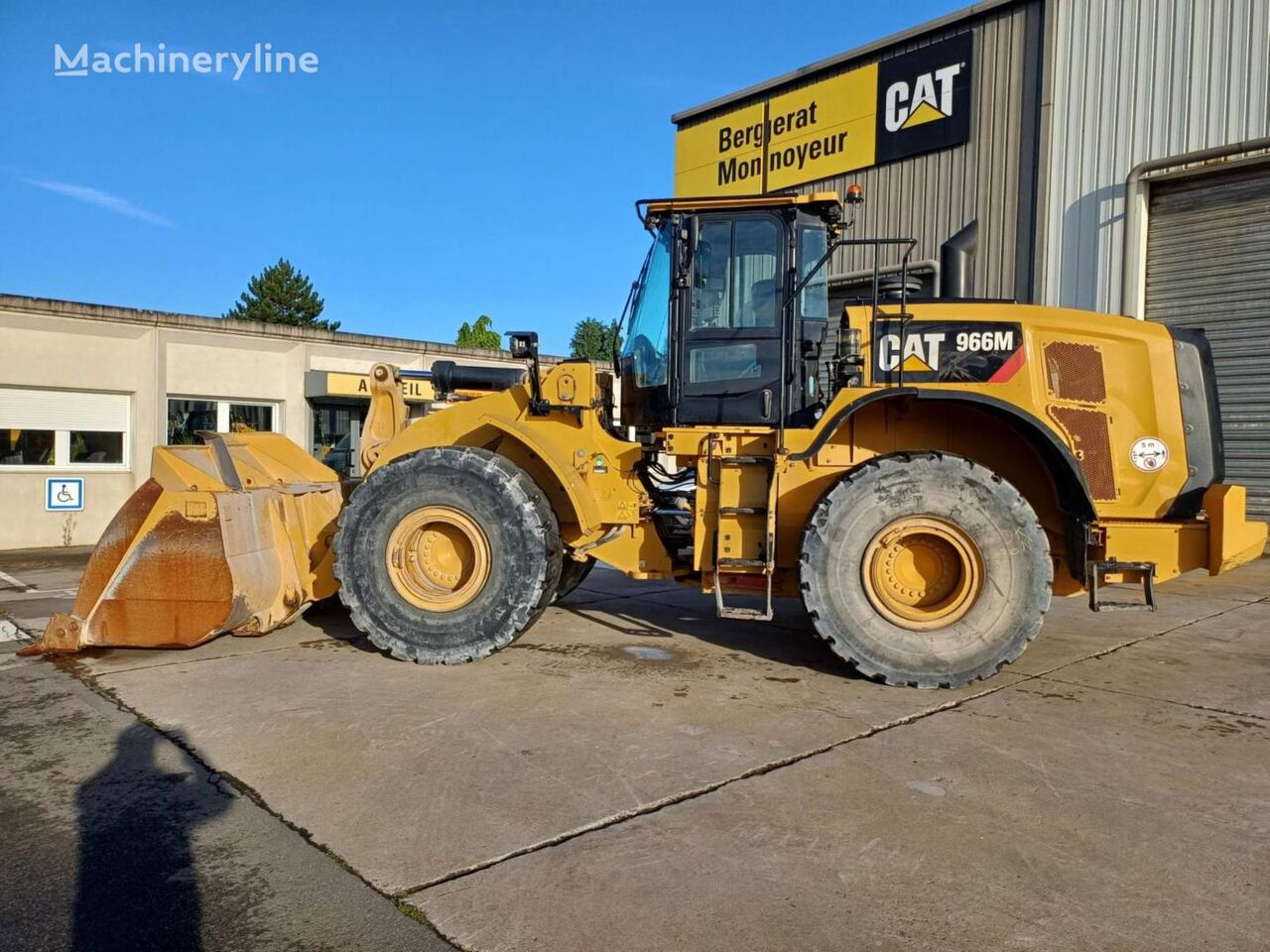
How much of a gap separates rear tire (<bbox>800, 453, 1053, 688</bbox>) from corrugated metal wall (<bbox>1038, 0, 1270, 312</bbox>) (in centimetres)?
776

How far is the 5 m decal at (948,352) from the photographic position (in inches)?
196

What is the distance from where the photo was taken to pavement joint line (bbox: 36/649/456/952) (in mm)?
2714

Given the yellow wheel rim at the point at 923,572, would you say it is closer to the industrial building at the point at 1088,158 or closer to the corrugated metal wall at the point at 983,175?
the industrial building at the point at 1088,158

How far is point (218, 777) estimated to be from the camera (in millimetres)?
3582

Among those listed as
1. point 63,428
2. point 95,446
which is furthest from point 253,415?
point 63,428

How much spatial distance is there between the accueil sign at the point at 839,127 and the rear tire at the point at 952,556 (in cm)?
799

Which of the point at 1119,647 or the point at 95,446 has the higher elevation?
the point at 95,446

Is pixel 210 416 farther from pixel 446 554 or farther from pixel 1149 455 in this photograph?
pixel 1149 455

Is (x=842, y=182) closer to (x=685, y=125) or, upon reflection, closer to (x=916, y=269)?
(x=916, y=269)

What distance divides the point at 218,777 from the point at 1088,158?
468 inches

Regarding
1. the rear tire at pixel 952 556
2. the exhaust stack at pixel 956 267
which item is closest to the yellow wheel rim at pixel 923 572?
the rear tire at pixel 952 556

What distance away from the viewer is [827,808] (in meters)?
3.32

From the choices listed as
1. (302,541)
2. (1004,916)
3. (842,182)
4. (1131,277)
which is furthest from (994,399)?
(842,182)

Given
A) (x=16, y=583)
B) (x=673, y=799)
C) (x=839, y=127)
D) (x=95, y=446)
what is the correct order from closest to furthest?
(x=673, y=799)
(x=16, y=583)
(x=95, y=446)
(x=839, y=127)
